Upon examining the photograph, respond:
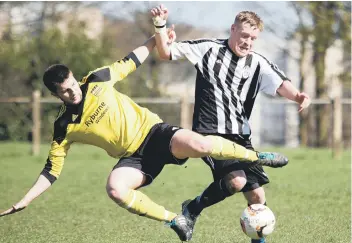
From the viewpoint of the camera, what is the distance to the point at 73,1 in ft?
78.5

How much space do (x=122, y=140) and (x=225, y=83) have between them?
114 centimetres

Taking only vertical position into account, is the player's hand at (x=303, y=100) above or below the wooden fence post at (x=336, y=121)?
above

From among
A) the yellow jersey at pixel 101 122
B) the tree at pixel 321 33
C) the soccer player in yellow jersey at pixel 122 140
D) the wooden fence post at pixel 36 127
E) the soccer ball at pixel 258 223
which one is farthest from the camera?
the tree at pixel 321 33

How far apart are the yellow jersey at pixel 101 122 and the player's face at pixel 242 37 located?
105 centimetres

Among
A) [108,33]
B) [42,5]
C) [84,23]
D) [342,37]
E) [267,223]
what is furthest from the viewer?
[108,33]

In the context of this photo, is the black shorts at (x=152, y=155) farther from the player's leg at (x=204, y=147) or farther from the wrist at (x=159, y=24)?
the wrist at (x=159, y=24)

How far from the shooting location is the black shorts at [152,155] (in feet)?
19.5

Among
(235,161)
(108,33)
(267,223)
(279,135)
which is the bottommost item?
(279,135)

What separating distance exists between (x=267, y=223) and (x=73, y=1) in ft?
62.4

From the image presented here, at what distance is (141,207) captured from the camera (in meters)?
5.75

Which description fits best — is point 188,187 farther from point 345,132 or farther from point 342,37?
point 345,132

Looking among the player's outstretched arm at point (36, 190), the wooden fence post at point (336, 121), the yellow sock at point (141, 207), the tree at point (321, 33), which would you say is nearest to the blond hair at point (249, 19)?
the yellow sock at point (141, 207)

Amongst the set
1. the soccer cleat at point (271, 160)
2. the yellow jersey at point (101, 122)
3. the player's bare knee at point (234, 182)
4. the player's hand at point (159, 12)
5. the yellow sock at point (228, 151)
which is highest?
the player's hand at point (159, 12)

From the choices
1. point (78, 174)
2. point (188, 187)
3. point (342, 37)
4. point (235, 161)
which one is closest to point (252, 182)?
point (235, 161)
